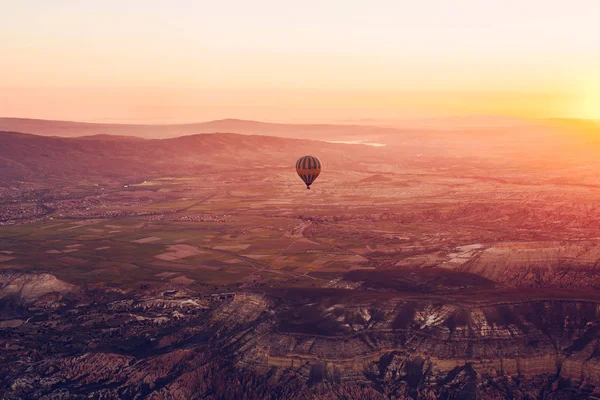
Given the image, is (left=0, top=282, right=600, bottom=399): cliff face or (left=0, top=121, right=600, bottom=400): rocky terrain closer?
(left=0, top=282, right=600, bottom=399): cliff face

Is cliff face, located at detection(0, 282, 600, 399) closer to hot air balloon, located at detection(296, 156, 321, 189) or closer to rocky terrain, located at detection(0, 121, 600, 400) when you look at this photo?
rocky terrain, located at detection(0, 121, 600, 400)

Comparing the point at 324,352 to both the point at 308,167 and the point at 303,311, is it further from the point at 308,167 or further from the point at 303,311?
the point at 308,167

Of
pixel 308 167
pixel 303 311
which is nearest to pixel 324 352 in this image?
pixel 303 311

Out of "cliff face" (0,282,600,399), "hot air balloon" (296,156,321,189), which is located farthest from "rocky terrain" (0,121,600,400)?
"hot air balloon" (296,156,321,189)

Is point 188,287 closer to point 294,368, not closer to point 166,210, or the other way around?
point 294,368

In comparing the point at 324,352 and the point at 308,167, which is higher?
the point at 308,167

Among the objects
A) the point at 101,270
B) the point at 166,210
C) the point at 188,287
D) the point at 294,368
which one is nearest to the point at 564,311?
the point at 294,368

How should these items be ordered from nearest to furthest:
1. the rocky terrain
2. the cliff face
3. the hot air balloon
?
the cliff face < the rocky terrain < the hot air balloon

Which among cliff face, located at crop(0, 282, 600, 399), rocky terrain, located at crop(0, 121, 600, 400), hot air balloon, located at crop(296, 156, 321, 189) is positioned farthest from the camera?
hot air balloon, located at crop(296, 156, 321, 189)

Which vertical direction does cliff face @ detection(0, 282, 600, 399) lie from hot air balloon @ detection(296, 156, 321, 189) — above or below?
below
